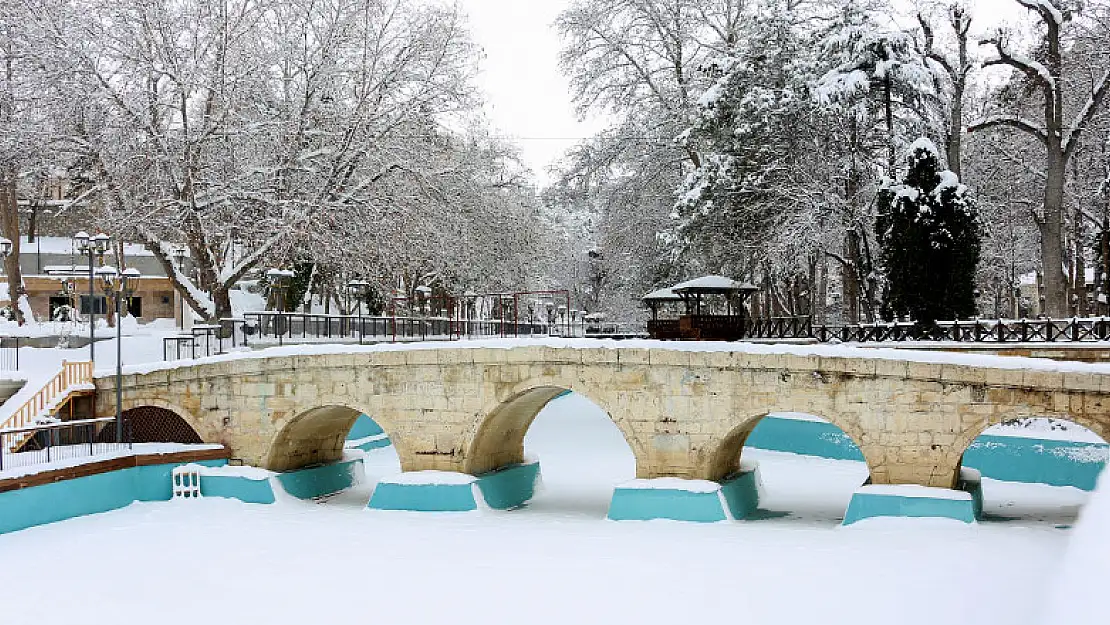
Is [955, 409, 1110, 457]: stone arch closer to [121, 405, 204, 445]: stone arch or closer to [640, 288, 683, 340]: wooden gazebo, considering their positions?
[640, 288, 683, 340]: wooden gazebo

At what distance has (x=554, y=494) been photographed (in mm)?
22500

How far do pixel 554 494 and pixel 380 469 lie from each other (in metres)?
5.51

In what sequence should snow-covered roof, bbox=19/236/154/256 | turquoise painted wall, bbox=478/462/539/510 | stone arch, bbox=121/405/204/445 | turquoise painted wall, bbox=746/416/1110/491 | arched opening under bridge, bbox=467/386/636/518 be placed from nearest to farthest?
turquoise painted wall, bbox=478/462/539/510 < arched opening under bridge, bbox=467/386/636/518 < turquoise painted wall, bbox=746/416/1110/491 < stone arch, bbox=121/405/204/445 < snow-covered roof, bbox=19/236/154/256

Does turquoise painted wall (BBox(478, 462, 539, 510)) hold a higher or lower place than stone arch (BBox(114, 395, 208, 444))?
lower

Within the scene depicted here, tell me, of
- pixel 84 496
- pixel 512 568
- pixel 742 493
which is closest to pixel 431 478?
pixel 512 568

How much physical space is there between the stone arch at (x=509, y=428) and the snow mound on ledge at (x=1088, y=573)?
10.9m

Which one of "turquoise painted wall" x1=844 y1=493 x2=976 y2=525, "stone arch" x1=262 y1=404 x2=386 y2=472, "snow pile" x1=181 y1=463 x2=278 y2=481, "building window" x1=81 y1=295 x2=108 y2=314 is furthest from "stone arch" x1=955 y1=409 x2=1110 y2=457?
"building window" x1=81 y1=295 x2=108 y2=314

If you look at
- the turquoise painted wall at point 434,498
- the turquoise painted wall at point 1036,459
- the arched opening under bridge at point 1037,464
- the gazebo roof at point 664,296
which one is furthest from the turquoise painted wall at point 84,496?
the turquoise painted wall at point 1036,459

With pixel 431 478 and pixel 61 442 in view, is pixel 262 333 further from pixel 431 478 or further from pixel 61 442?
pixel 431 478

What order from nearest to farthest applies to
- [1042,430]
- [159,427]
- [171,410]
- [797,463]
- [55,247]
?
[171,410], [159,427], [1042,430], [797,463], [55,247]

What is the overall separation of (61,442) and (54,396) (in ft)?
3.11

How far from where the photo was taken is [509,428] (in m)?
21.6

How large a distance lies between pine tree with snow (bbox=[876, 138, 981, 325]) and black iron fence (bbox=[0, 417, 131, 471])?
17.5m

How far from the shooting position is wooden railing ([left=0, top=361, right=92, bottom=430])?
2053 centimetres
